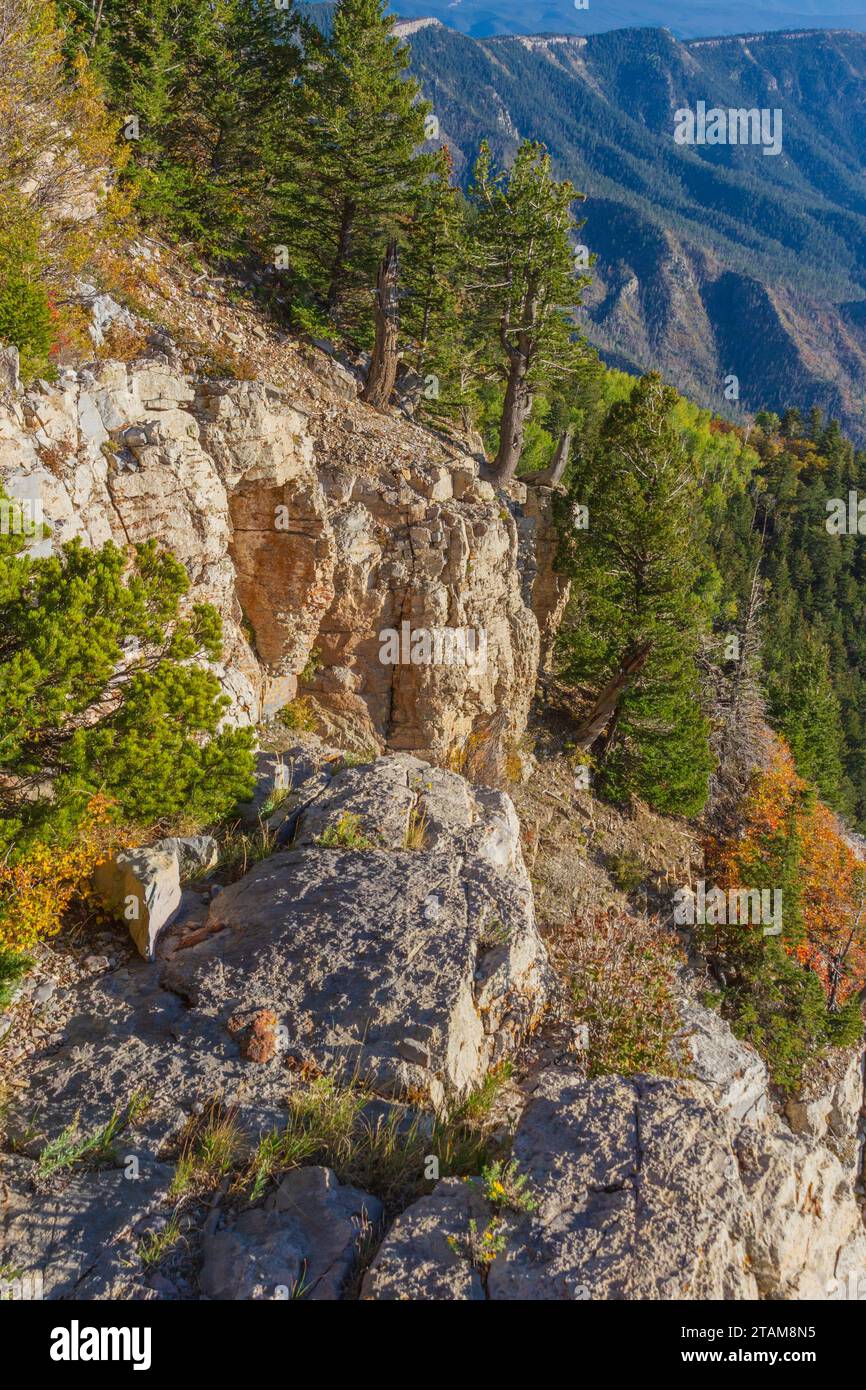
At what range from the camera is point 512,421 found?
86.7 feet

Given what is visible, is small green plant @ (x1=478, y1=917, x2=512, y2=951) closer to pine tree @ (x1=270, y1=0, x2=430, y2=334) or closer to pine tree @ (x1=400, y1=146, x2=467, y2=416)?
pine tree @ (x1=400, y1=146, x2=467, y2=416)

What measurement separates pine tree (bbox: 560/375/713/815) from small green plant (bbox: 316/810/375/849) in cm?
1471

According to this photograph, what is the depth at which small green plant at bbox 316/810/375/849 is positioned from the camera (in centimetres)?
945

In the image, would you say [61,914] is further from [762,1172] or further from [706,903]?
[706,903]

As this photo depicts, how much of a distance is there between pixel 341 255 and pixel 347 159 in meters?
2.47

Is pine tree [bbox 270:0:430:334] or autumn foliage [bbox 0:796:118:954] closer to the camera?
autumn foliage [bbox 0:796:118:954]

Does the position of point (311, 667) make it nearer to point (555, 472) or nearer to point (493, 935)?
point (493, 935)

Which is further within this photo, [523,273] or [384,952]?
[523,273]

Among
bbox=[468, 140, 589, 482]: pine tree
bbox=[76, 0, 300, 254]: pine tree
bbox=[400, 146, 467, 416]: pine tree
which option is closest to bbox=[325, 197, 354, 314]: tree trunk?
bbox=[400, 146, 467, 416]: pine tree

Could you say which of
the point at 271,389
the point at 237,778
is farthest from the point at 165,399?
the point at 237,778

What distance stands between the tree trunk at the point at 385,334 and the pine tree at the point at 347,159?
6.76 ft

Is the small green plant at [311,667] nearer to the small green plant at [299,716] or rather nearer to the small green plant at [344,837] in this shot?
the small green plant at [299,716]

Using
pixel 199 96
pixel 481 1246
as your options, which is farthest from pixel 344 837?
pixel 199 96

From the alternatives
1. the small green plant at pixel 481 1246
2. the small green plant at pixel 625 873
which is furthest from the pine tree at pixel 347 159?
the small green plant at pixel 481 1246
